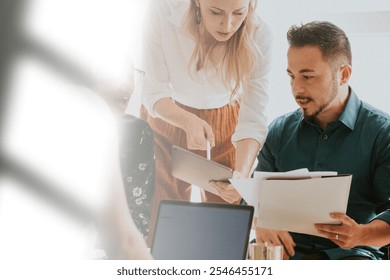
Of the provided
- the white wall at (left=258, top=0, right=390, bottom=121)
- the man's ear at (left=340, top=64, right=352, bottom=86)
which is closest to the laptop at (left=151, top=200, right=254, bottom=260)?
the white wall at (left=258, top=0, right=390, bottom=121)

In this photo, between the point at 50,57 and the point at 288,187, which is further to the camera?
the point at 50,57

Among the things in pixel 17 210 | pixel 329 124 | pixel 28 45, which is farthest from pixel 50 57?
pixel 329 124

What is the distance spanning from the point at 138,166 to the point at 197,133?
11.9 inches

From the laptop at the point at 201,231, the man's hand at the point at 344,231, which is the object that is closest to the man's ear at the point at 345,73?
the man's hand at the point at 344,231

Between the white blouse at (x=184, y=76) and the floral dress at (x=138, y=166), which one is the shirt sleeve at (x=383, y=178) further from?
the floral dress at (x=138, y=166)

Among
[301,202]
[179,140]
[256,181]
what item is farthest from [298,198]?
[179,140]

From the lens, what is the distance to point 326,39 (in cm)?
275

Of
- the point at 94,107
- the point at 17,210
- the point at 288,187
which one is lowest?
the point at 17,210

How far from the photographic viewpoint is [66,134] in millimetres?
2766

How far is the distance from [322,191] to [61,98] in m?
1.21

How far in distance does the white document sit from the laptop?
0.95ft

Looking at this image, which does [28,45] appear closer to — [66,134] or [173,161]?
[66,134]

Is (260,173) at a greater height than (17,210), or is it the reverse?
(260,173)

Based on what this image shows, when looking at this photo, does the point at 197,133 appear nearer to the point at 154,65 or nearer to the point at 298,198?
the point at 154,65
